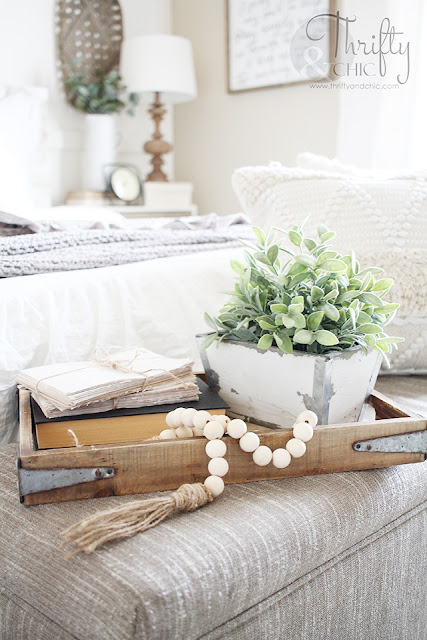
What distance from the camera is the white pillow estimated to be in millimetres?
2584

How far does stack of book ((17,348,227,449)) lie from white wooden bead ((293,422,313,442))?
147 mm

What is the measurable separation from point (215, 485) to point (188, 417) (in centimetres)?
11

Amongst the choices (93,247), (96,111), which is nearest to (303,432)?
(93,247)

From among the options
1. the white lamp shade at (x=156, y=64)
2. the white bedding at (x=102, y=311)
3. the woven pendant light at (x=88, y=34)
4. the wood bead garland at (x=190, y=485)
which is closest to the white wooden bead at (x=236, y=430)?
the wood bead garland at (x=190, y=485)

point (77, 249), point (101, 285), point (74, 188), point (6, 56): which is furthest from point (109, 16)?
point (101, 285)

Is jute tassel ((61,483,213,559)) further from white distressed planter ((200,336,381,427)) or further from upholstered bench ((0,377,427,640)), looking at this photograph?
white distressed planter ((200,336,381,427))

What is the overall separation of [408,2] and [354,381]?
A: 2.27 meters

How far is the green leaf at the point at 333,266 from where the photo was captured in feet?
2.97

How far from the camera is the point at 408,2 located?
2639 mm

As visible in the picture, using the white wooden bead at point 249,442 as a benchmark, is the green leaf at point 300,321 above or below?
above

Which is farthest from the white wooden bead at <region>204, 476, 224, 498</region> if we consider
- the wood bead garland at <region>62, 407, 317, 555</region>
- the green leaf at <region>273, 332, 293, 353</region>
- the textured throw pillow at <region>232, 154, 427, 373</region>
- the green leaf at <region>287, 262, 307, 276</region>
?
the textured throw pillow at <region>232, 154, 427, 373</region>

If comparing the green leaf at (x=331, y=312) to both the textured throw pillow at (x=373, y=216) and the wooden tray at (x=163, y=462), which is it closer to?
the wooden tray at (x=163, y=462)

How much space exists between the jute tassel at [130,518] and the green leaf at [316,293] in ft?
1.02

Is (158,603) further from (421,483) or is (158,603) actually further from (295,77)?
(295,77)
